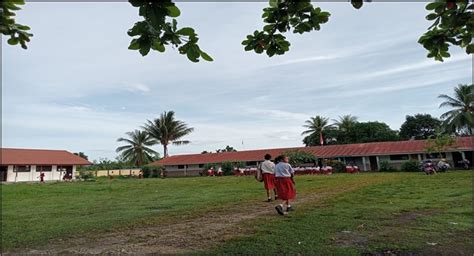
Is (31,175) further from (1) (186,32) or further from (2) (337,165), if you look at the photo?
(1) (186,32)

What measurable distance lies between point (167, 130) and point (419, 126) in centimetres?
3375

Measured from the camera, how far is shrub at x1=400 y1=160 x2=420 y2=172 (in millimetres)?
26639

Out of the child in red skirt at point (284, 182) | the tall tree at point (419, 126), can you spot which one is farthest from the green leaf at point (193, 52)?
the tall tree at point (419, 126)

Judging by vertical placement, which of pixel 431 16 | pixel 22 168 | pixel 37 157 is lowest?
pixel 431 16

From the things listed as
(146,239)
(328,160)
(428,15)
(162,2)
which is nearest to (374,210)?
(146,239)

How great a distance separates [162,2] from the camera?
1997mm

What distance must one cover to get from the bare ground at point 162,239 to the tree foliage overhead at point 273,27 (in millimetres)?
3098

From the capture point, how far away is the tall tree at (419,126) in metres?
46.1

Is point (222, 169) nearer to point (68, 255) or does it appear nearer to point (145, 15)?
point (68, 255)

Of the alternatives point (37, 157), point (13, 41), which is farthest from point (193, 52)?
point (37, 157)

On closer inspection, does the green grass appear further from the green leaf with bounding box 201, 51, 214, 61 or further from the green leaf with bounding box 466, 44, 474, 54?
the green leaf with bounding box 201, 51, 214, 61

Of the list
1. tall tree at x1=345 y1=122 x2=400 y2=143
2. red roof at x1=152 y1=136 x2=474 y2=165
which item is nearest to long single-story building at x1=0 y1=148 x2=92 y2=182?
red roof at x1=152 y1=136 x2=474 y2=165

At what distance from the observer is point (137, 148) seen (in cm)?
4231

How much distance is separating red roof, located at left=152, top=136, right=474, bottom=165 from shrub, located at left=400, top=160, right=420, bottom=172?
6.61 feet
